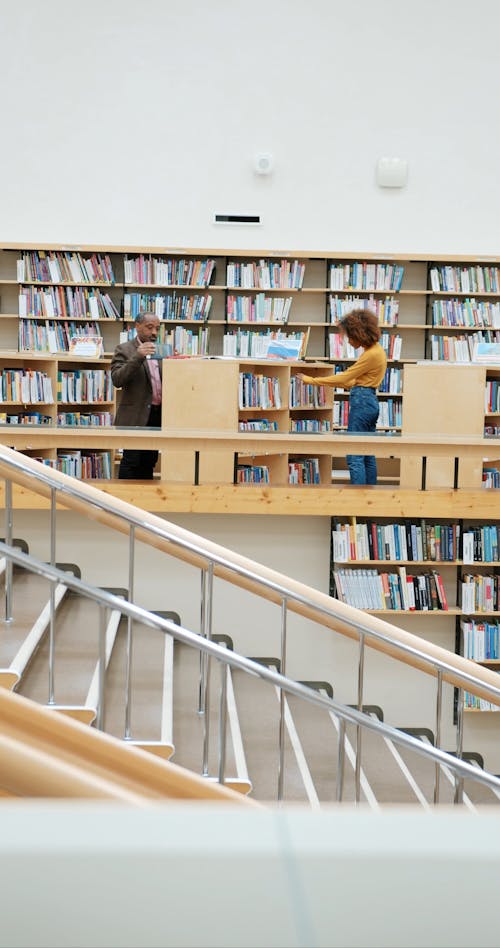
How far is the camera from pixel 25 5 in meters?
9.45

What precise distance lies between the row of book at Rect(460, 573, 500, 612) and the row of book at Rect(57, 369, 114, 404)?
15.3 ft

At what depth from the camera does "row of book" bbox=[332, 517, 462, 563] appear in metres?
5.04

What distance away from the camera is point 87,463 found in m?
8.21

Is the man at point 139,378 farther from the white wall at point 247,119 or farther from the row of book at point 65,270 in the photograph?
the white wall at point 247,119

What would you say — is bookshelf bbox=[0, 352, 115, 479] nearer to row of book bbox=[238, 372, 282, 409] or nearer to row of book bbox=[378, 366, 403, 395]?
row of book bbox=[238, 372, 282, 409]

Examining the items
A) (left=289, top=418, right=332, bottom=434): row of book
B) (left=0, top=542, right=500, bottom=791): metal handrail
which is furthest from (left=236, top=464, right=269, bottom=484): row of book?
(left=0, top=542, right=500, bottom=791): metal handrail

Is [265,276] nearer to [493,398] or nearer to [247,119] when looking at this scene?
[247,119]

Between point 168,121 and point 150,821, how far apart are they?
32.3 ft

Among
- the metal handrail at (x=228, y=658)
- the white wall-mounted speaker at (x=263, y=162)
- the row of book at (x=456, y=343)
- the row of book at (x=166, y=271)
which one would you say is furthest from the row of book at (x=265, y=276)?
the metal handrail at (x=228, y=658)

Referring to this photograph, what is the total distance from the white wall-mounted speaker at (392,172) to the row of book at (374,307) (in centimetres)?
117

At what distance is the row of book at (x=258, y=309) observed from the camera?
938 cm

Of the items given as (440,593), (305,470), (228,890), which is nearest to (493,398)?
(305,470)

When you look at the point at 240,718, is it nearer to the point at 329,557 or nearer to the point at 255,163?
the point at 329,557

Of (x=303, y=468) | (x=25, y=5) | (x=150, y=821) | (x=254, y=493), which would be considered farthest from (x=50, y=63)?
(x=150, y=821)
